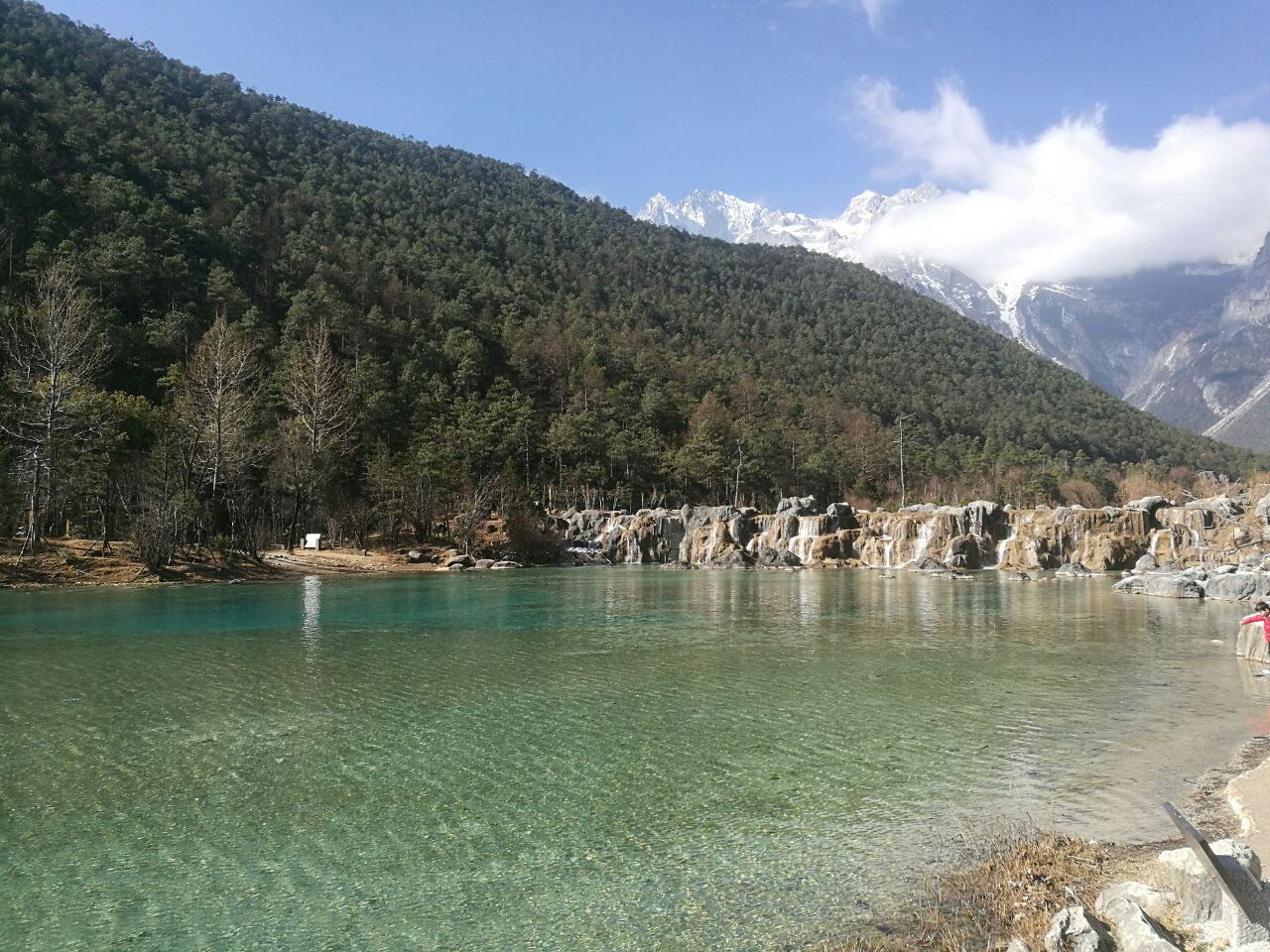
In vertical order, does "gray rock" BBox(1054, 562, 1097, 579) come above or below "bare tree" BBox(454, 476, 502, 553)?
below

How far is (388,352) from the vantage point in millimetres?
76812

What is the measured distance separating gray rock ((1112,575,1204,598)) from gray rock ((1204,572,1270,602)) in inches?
18.0

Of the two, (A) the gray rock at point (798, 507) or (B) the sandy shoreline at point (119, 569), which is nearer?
(B) the sandy shoreline at point (119, 569)

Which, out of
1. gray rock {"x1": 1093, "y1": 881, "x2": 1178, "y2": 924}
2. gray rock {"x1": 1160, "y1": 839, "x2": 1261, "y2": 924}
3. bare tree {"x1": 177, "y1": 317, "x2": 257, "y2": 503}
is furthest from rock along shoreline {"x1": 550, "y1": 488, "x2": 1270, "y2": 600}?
gray rock {"x1": 1093, "y1": 881, "x2": 1178, "y2": 924}

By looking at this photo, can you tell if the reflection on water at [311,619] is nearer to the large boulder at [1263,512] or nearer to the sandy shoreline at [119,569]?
the sandy shoreline at [119,569]

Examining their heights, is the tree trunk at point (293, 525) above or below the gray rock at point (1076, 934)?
above

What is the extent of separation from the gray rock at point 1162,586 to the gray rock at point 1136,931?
30747 millimetres

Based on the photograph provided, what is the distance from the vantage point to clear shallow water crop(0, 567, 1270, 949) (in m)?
5.04

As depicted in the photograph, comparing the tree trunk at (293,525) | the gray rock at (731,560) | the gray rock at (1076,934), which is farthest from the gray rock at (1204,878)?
the gray rock at (731,560)

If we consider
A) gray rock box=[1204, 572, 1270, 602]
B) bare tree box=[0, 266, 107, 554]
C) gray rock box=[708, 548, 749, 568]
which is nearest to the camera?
gray rock box=[1204, 572, 1270, 602]

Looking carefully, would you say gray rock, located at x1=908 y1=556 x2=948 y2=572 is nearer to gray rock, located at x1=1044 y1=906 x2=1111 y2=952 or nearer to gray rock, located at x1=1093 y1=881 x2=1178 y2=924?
gray rock, located at x1=1093 y1=881 x2=1178 y2=924

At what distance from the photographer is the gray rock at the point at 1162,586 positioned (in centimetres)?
2886

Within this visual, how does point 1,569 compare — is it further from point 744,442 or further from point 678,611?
point 744,442

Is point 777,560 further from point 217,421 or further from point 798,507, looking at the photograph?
point 217,421
